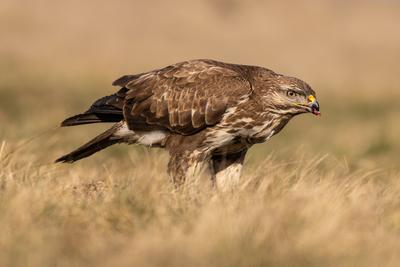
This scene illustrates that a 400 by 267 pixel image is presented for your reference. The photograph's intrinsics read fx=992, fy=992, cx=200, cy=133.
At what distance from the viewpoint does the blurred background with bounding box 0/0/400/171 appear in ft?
45.5

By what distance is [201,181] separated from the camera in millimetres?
7023

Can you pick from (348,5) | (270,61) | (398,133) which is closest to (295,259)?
(398,133)

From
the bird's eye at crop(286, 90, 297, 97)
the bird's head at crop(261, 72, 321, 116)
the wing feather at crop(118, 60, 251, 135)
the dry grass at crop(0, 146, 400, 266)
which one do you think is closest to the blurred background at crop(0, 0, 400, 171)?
the wing feather at crop(118, 60, 251, 135)

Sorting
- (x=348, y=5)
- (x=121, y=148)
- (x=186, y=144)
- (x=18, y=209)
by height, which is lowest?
(x=348, y=5)

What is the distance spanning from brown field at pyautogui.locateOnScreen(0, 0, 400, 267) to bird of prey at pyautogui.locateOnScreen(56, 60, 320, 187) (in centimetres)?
23

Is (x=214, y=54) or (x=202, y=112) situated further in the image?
(x=214, y=54)

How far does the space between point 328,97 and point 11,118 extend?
8100 mm

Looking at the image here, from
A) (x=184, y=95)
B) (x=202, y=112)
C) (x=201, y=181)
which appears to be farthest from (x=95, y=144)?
(x=201, y=181)

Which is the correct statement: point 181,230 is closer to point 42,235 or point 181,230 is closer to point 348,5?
point 42,235

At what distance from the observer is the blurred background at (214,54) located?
13.9m

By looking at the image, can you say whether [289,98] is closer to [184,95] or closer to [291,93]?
[291,93]

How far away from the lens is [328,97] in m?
20.2

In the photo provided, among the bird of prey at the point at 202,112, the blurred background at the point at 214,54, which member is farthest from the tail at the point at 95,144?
the blurred background at the point at 214,54

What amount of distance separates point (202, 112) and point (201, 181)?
0.75 metres
